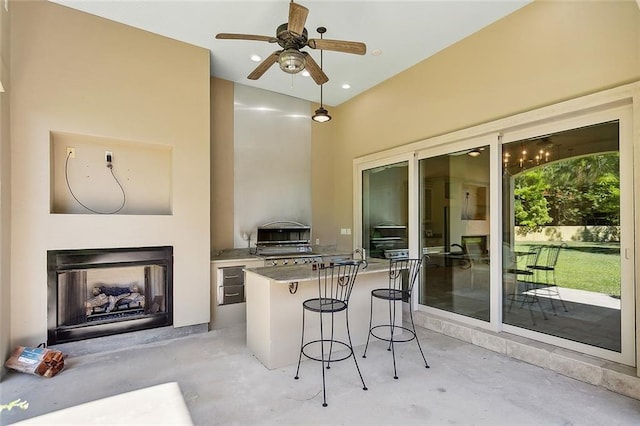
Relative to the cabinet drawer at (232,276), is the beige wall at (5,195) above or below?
above

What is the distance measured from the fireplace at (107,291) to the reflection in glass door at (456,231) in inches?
137

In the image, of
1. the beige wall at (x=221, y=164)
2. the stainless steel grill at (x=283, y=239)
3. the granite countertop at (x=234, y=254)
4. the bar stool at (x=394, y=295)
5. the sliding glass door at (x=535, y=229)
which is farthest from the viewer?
the stainless steel grill at (x=283, y=239)

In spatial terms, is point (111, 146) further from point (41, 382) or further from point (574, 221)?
point (574, 221)

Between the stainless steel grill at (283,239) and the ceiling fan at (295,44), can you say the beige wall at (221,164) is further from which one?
the ceiling fan at (295,44)

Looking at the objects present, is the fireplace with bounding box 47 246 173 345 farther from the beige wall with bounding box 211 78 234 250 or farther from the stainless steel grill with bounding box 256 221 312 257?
the stainless steel grill with bounding box 256 221 312 257

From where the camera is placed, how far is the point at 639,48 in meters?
2.59

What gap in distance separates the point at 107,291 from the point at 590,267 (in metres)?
5.09

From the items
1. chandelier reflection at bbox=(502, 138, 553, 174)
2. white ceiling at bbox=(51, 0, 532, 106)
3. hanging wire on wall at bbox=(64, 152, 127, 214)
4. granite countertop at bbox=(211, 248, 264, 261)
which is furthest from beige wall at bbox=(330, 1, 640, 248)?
hanging wire on wall at bbox=(64, 152, 127, 214)

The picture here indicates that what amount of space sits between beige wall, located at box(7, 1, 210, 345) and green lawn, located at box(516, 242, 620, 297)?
159 inches

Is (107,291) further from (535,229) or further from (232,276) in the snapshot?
(535,229)

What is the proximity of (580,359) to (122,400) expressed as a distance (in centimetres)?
390

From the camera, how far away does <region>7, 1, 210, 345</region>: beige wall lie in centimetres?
312

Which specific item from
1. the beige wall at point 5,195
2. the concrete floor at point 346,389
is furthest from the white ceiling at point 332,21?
the concrete floor at point 346,389

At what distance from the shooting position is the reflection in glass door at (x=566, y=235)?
2.86m
